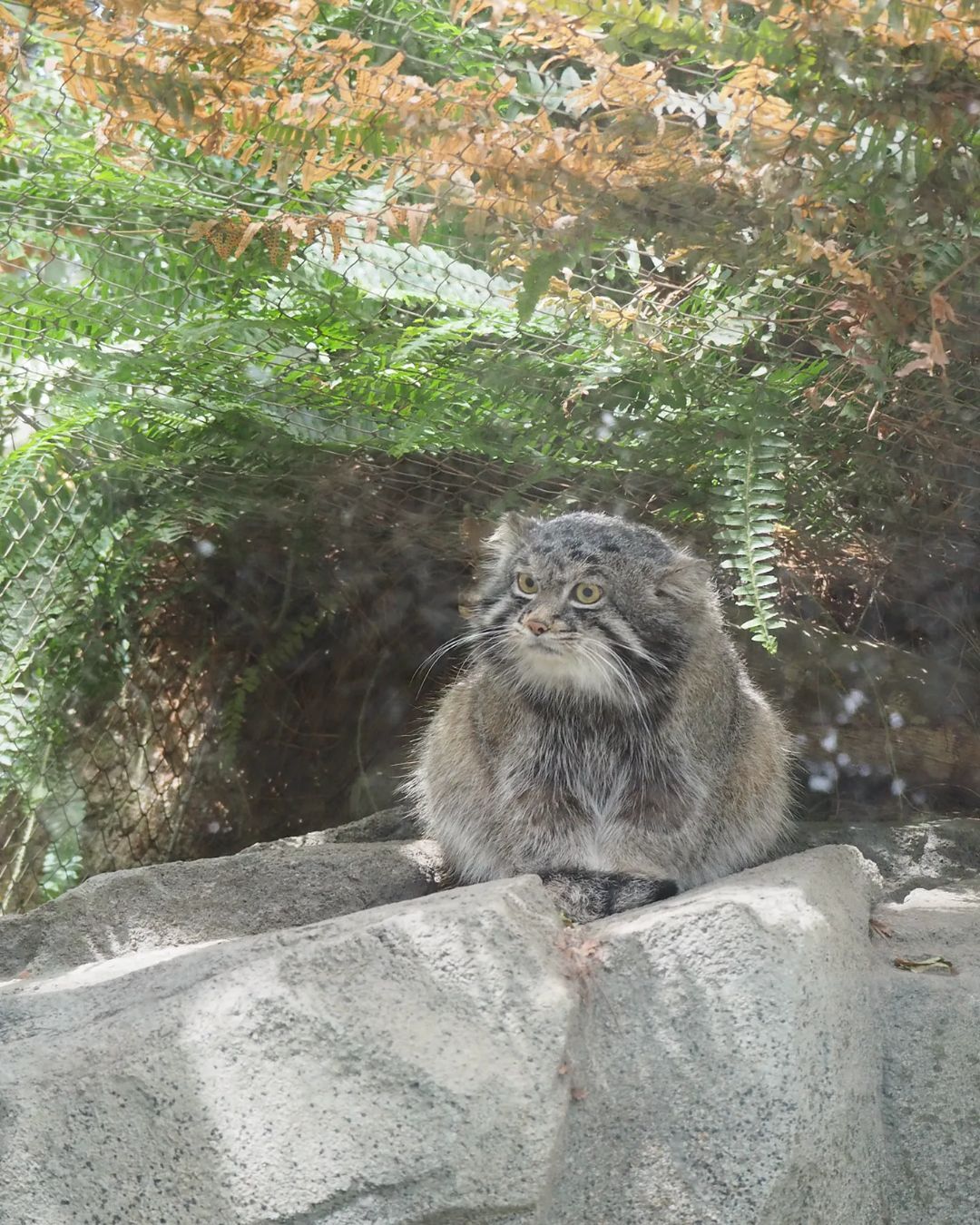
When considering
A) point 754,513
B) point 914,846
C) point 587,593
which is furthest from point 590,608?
point 914,846

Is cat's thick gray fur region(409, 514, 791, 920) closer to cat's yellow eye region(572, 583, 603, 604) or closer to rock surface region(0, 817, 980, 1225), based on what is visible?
cat's yellow eye region(572, 583, 603, 604)

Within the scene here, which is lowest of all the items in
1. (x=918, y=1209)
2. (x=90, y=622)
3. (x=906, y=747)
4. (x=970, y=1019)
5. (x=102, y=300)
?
(x=918, y=1209)

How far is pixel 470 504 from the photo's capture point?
4965mm

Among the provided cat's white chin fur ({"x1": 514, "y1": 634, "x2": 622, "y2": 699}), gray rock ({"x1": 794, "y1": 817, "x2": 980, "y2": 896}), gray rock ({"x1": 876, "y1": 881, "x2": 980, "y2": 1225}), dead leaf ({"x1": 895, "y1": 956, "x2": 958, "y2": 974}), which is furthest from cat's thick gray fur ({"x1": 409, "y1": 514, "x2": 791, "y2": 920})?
gray rock ({"x1": 876, "y1": 881, "x2": 980, "y2": 1225})

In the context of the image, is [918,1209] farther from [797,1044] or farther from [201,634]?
[201,634]

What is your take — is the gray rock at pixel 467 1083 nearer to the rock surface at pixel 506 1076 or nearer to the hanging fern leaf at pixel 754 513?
the rock surface at pixel 506 1076

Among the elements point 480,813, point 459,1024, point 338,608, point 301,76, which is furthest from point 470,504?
point 459,1024

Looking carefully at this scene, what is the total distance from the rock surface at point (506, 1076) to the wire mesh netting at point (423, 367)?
4.21 feet

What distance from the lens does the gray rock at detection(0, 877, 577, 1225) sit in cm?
241

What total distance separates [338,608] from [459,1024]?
10.4 ft

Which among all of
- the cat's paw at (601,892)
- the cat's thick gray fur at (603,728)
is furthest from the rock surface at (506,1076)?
the cat's thick gray fur at (603,728)

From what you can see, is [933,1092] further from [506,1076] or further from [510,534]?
[510,534]

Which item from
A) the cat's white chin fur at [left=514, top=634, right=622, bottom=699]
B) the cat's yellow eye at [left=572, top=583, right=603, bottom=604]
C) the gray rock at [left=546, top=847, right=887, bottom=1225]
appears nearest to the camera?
the gray rock at [left=546, top=847, right=887, bottom=1225]

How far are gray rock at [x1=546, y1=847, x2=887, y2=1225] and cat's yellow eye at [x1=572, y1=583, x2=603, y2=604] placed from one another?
113 cm
